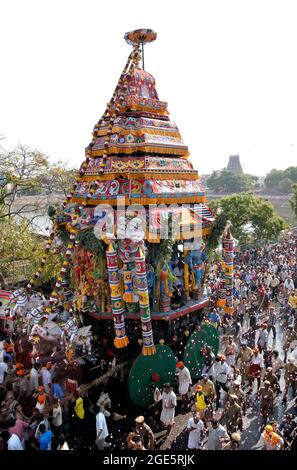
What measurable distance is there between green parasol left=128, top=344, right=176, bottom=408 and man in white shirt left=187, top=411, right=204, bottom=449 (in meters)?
1.90

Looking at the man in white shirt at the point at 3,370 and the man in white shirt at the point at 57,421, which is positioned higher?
the man in white shirt at the point at 3,370

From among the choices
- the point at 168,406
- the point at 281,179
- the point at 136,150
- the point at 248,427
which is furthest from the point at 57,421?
the point at 281,179

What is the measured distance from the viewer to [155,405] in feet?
28.1

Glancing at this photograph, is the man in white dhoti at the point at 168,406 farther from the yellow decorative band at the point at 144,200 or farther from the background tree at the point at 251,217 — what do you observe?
the background tree at the point at 251,217

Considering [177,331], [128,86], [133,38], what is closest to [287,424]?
[177,331]

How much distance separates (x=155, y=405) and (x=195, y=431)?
212 centimetres

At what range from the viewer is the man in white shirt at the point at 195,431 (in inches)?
258

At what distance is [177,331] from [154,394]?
2255mm

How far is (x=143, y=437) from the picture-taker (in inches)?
257

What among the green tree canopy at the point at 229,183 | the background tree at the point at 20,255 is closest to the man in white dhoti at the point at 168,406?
the background tree at the point at 20,255

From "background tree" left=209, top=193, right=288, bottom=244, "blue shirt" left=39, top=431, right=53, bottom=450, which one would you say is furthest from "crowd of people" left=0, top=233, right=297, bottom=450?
"background tree" left=209, top=193, right=288, bottom=244

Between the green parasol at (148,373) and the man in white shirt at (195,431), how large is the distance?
6.24 feet

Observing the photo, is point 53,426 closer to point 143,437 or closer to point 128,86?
point 143,437

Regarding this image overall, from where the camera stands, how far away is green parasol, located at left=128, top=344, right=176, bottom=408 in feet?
27.6
